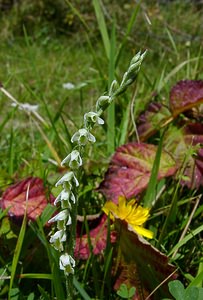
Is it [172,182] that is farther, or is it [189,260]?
[172,182]

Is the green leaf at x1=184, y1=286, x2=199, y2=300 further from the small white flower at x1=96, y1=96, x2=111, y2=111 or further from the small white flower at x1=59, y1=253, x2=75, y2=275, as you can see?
the small white flower at x1=96, y1=96, x2=111, y2=111

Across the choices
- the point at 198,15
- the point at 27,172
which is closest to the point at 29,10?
the point at 198,15

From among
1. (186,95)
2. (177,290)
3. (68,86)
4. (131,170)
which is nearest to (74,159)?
(177,290)

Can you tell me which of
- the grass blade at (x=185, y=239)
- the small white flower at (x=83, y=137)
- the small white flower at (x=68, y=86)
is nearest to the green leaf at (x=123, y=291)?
the grass blade at (x=185, y=239)

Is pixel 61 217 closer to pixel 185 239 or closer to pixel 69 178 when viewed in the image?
pixel 69 178

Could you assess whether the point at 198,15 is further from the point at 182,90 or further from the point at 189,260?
the point at 189,260

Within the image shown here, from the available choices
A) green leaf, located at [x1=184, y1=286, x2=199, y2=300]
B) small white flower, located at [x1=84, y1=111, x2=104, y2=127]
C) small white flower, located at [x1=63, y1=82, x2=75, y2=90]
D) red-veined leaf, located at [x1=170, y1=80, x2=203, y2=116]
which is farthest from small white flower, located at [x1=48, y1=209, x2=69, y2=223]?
small white flower, located at [x1=63, y1=82, x2=75, y2=90]

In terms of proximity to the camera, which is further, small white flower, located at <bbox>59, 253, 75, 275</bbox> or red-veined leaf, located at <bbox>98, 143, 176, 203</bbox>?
red-veined leaf, located at <bbox>98, 143, 176, 203</bbox>

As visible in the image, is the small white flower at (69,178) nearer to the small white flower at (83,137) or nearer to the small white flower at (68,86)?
the small white flower at (83,137)

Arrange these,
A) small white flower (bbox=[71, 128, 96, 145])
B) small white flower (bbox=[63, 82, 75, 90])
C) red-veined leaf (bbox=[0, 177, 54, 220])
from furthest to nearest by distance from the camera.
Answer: small white flower (bbox=[63, 82, 75, 90]) → red-veined leaf (bbox=[0, 177, 54, 220]) → small white flower (bbox=[71, 128, 96, 145])

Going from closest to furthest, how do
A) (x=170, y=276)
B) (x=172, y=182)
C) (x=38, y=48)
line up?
(x=170, y=276) → (x=172, y=182) → (x=38, y=48)

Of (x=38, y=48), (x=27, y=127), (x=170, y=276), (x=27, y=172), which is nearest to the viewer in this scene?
(x=170, y=276)
